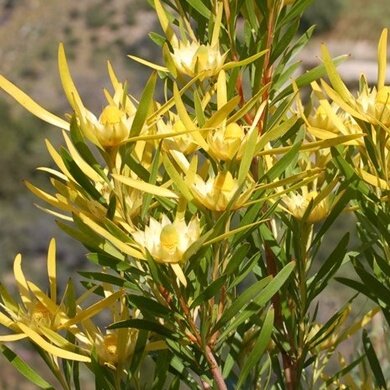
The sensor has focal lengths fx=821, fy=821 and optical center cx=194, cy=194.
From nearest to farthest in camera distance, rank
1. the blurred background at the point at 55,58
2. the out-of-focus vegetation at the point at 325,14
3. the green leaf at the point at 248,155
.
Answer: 1. the green leaf at the point at 248,155
2. the blurred background at the point at 55,58
3. the out-of-focus vegetation at the point at 325,14

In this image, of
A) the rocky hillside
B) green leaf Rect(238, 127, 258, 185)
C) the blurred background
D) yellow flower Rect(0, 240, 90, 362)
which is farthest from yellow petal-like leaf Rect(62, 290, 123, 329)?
the rocky hillside

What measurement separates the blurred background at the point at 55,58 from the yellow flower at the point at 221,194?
7.84 metres

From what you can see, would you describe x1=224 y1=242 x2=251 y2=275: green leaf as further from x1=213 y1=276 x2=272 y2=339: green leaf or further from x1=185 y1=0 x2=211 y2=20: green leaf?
x1=185 y1=0 x2=211 y2=20: green leaf

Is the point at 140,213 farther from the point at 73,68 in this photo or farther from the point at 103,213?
the point at 73,68

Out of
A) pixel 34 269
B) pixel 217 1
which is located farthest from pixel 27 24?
pixel 217 1

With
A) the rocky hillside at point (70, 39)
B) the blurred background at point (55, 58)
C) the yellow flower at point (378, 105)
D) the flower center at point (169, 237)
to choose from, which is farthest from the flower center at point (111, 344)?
the rocky hillside at point (70, 39)

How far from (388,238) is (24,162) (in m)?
10.2

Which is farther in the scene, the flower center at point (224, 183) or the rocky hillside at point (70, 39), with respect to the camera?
the rocky hillside at point (70, 39)

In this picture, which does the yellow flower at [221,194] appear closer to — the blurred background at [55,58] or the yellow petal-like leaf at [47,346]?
the yellow petal-like leaf at [47,346]

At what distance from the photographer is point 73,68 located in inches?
479

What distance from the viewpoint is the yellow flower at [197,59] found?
50cm

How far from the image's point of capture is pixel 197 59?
0.50 meters

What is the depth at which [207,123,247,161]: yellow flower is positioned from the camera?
444mm

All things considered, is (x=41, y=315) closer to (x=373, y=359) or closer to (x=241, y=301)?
(x=241, y=301)
